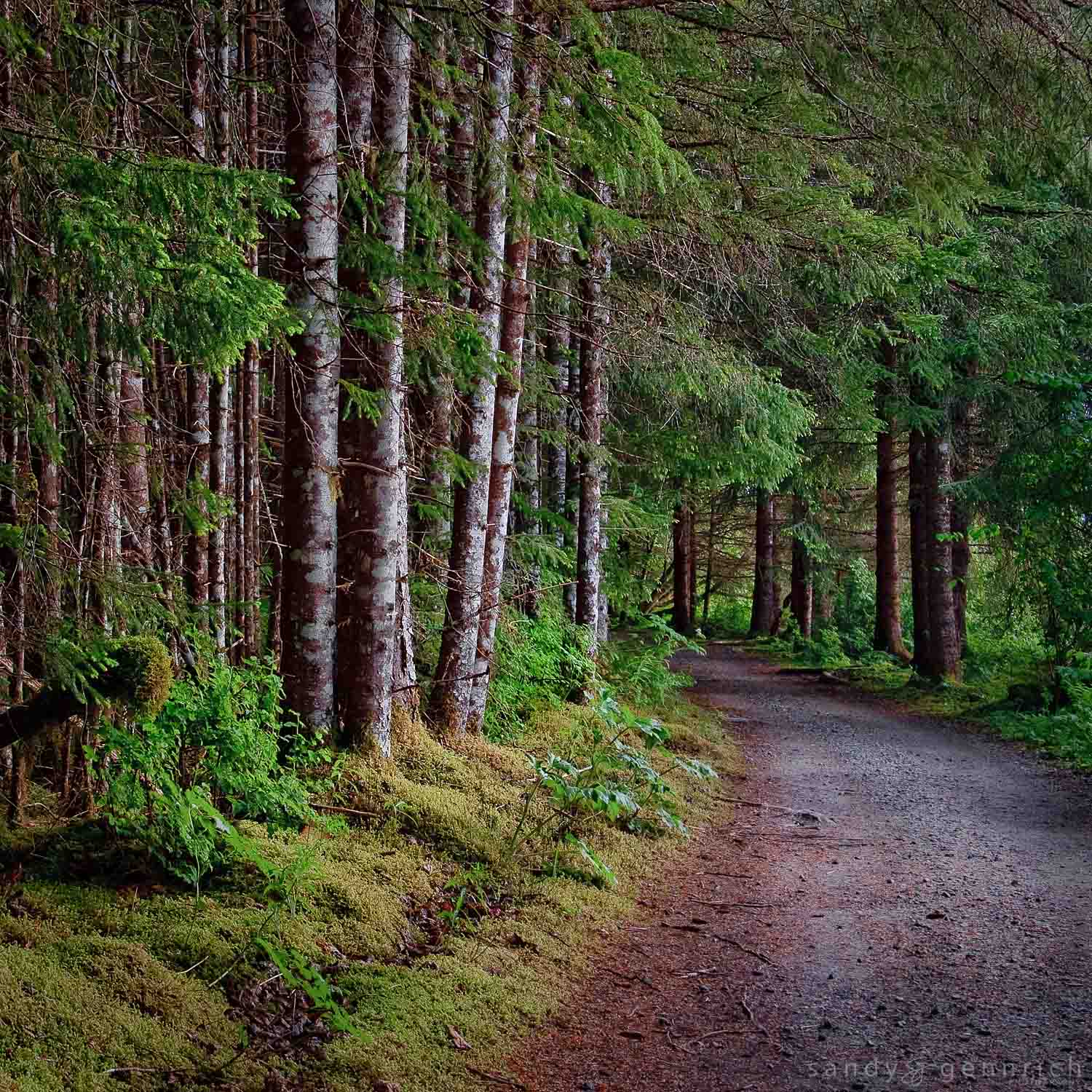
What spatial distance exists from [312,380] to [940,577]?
14.3 m

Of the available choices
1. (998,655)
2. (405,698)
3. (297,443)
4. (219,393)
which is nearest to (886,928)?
(405,698)

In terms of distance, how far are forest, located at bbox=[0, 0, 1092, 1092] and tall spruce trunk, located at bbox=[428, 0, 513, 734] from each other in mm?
38

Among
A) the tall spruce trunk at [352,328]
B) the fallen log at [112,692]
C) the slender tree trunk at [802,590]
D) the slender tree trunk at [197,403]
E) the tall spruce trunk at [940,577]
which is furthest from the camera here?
the slender tree trunk at [802,590]

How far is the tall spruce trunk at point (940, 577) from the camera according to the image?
17.9 meters

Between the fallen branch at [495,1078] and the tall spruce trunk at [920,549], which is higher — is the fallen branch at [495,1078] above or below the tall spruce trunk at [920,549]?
below

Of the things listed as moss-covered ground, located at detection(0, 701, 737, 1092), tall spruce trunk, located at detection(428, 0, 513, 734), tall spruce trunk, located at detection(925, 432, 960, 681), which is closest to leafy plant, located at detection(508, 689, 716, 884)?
moss-covered ground, located at detection(0, 701, 737, 1092)

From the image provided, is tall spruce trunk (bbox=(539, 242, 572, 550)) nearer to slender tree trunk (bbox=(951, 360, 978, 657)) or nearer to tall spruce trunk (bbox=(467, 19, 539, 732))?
tall spruce trunk (bbox=(467, 19, 539, 732))

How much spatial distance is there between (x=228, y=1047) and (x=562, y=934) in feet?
7.73

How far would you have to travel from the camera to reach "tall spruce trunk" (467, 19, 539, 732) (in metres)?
8.65

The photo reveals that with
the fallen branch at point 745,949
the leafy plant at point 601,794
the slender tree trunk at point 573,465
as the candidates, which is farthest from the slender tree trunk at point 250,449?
the slender tree trunk at point 573,465

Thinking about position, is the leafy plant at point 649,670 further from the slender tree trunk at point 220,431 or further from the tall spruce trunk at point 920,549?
the tall spruce trunk at point 920,549

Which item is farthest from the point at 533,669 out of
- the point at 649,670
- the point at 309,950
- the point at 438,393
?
the point at 309,950

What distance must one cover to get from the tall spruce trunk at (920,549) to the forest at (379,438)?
11.2ft

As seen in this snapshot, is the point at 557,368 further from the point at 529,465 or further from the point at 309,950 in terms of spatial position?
the point at 309,950
